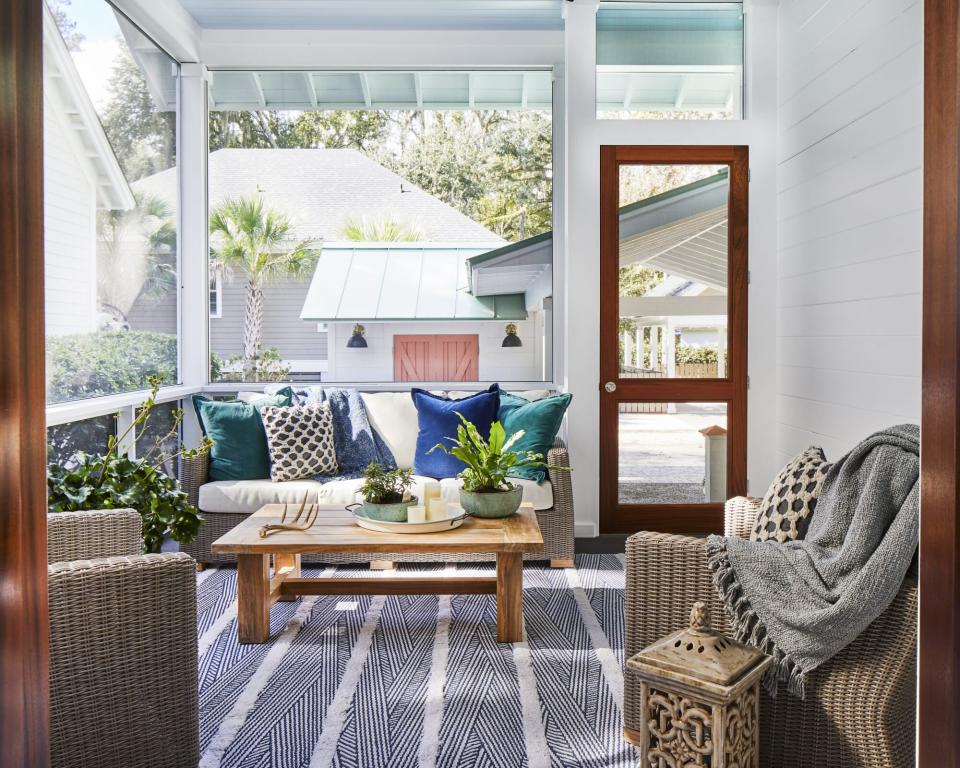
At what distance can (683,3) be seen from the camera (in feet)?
16.3

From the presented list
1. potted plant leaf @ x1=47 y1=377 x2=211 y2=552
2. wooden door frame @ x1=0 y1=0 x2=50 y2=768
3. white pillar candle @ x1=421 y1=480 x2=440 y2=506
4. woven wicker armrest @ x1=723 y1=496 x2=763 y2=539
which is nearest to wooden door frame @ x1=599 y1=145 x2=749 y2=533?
white pillar candle @ x1=421 y1=480 x2=440 y2=506

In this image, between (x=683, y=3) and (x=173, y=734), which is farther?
(x=683, y=3)

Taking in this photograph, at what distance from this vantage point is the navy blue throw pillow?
464 cm

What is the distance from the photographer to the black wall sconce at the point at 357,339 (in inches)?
216

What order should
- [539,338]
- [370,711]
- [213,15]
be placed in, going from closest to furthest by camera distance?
1. [370,711]
2. [213,15]
3. [539,338]

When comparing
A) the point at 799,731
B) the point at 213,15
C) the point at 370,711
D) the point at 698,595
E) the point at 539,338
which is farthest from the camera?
the point at 539,338

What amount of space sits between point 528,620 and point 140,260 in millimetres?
2997

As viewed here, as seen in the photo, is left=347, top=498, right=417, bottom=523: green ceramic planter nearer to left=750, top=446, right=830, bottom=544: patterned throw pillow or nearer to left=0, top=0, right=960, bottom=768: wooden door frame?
left=750, top=446, right=830, bottom=544: patterned throw pillow

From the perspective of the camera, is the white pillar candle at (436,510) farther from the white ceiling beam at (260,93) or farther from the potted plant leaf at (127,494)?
the white ceiling beam at (260,93)

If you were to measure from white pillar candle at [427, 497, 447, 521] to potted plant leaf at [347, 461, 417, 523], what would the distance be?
94mm

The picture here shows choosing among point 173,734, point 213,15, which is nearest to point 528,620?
point 173,734

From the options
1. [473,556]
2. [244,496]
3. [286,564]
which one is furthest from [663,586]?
[244,496]

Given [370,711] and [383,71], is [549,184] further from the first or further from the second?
[370,711]

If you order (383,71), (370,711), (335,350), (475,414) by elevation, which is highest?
(383,71)
